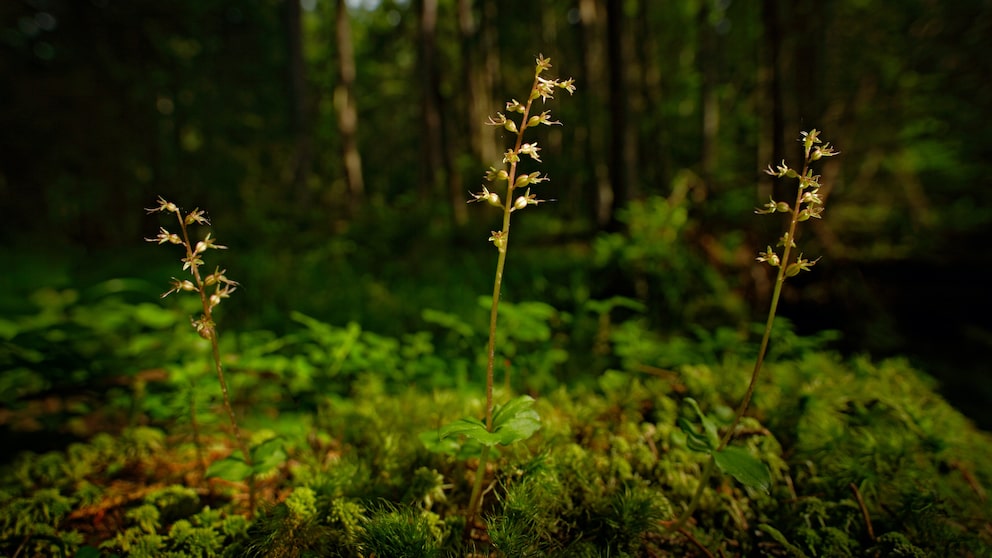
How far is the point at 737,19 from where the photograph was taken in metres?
15.2

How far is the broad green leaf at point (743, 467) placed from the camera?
1.29 m

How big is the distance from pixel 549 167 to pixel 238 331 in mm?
10533

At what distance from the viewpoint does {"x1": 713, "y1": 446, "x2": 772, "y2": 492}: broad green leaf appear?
129cm

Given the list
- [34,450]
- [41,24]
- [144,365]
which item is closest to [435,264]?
[144,365]

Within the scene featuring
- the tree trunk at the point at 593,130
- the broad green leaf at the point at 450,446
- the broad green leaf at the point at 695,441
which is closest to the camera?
the broad green leaf at the point at 695,441

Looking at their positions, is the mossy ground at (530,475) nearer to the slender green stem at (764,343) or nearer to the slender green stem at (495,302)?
the slender green stem at (495,302)

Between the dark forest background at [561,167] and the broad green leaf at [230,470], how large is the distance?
2.76 m

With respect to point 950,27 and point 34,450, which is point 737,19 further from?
point 34,450

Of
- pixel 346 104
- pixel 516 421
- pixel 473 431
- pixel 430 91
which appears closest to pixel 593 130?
pixel 430 91

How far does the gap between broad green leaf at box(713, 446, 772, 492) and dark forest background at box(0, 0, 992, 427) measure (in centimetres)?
333

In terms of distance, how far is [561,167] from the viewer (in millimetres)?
12914

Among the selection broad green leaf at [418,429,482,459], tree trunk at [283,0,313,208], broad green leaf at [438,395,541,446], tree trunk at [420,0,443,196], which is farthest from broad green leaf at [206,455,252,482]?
tree trunk at [283,0,313,208]

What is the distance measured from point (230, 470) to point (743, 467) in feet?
5.33

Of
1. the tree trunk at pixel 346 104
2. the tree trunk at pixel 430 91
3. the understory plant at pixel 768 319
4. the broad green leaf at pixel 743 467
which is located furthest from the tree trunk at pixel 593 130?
the broad green leaf at pixel 743 467
